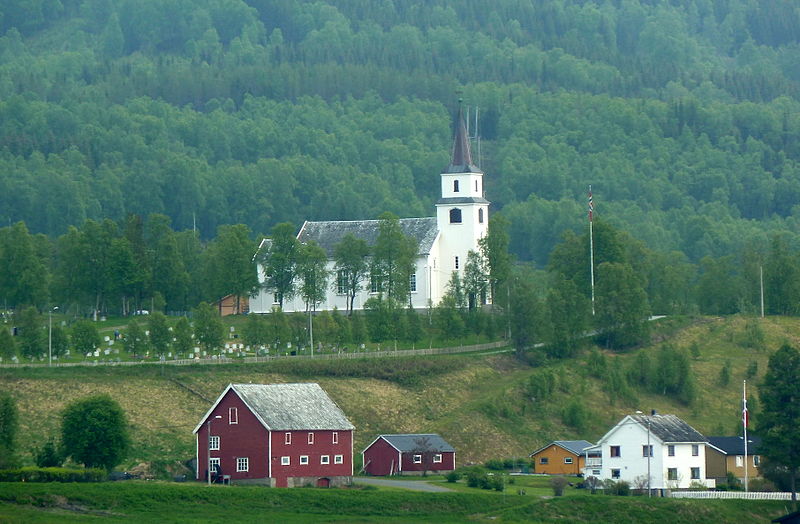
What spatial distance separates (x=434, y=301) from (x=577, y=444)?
3168cm

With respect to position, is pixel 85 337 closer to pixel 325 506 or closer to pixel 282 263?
pixel 282 263

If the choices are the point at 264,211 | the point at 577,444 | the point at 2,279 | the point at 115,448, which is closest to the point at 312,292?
the point at 2,279

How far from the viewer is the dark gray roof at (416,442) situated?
85.6 m

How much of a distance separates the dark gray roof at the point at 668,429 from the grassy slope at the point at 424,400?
997 centimetres

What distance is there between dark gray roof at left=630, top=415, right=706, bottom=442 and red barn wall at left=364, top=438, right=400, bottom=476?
1126cm

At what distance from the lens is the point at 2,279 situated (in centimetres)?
11650

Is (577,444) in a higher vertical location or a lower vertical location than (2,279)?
lower

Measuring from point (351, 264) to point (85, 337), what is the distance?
2469cm

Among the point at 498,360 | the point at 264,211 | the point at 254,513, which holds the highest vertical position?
the point at 264,211

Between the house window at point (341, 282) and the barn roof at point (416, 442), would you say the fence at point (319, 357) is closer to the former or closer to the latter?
the house window at point (341, 282)

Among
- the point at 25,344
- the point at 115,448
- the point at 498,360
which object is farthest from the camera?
the point at 498,360

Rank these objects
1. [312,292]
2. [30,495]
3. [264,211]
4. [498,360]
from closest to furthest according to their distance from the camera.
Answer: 1. [30,495]
2. [498,360]
3. [312,292]
4. [264,211]

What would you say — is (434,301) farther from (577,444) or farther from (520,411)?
(577,444)

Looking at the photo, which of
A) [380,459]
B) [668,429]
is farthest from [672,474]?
[380,459]
